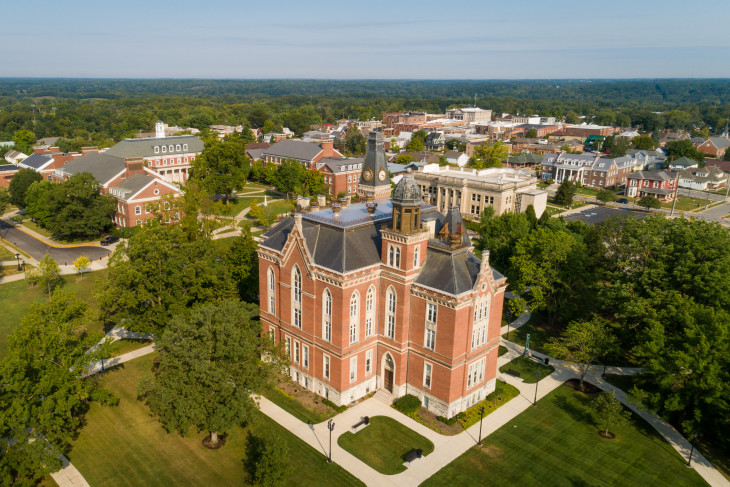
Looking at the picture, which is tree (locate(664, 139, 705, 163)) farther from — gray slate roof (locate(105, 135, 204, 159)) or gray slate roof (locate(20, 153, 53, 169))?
gray slate roof (locate(20, 153, 53, 169))

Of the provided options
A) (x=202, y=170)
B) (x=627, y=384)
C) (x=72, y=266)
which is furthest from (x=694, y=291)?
(x=202, y=170)

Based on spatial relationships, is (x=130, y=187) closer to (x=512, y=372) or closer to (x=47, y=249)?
(x=47, y=249)

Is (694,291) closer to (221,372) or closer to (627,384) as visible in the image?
(627,384)

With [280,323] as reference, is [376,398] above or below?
below

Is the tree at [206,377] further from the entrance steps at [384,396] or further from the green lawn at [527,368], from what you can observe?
the green lawn at [527,368]

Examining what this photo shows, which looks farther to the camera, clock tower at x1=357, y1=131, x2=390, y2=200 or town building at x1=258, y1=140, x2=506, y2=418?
clock tower at x1=357, y1=131, x2=390, y2=200

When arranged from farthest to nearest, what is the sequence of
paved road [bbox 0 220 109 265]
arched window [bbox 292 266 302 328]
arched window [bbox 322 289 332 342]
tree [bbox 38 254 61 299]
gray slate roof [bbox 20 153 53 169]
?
gray slate roof [bbox 20 153 53 169] → paved road [bbox 0 220 109 265] → tree [bbox 38 254 61 299] → arched window [bbox 292 266 302 328] → arched window [bbox 322 289 332 342]

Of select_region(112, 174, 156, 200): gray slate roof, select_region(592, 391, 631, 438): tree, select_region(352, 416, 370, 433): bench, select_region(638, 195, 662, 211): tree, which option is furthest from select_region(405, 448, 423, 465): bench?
select_region(638, 195, 662, 211): tree

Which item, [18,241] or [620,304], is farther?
[18,241]
